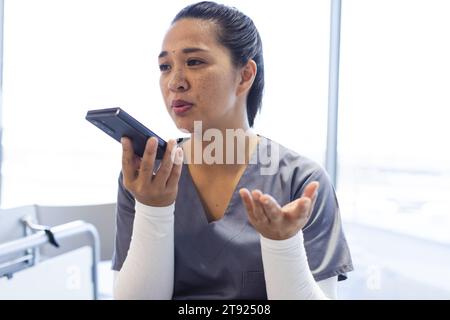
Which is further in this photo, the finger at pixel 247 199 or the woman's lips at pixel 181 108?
the woman's lips at pixel 181 108

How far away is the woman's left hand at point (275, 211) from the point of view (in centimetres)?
34

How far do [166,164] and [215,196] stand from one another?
0.51 ft

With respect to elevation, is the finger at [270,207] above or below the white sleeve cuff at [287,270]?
above

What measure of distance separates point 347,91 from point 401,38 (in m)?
0.25

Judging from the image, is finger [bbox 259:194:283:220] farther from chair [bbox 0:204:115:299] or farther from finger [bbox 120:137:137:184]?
chair [bbox 0:204:115:299]

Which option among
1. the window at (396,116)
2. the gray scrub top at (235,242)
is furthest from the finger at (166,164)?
the window at (396,116)

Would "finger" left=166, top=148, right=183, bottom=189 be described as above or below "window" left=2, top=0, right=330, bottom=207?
below

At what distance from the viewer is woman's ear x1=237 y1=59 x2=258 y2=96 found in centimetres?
57

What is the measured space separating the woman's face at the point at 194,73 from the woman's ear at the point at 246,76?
0.03 m

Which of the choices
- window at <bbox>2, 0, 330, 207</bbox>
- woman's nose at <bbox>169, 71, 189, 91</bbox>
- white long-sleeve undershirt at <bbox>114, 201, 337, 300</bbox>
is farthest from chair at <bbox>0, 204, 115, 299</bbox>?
woman's nose at <bbox>169, 71, 189, 91</bbox>

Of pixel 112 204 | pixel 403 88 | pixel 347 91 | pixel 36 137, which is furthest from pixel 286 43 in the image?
pixel 36 137

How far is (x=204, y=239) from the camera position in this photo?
0.52m

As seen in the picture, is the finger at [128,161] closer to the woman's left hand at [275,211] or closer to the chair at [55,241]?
the woman's left hand at [275,211]

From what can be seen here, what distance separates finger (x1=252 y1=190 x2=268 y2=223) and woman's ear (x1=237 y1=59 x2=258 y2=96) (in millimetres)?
268
